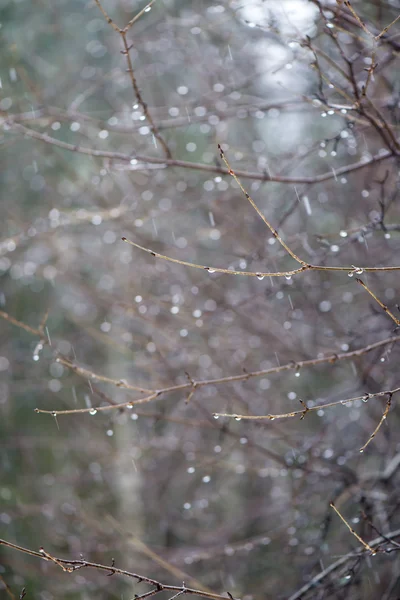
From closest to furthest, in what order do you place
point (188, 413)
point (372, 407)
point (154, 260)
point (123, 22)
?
point (372, 407) < point (154, 260) < point (188, 413) < point (123, 22)

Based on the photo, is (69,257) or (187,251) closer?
(187,251)

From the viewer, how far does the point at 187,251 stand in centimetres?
490

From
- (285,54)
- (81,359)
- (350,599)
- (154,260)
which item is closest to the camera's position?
(350,599)

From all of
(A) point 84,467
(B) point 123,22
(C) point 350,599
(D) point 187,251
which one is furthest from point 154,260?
(A) point 84,467

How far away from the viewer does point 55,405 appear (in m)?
8.04

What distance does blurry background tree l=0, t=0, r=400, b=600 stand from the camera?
2.73 metres

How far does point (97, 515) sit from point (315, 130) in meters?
5.30

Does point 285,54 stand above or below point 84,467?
above

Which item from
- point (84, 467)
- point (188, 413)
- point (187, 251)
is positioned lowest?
point (84, 467)

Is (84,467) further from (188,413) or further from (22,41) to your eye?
(22,41)

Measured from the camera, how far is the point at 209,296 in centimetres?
448

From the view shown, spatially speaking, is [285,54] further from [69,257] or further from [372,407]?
[69,257]

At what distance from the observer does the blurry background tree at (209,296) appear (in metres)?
2.73

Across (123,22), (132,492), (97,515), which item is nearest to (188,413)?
(97,515)
